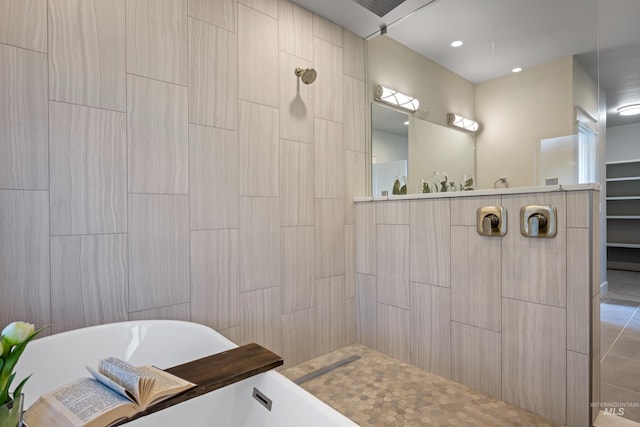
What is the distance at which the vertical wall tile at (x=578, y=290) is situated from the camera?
1.50 metres

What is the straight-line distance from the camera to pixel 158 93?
64.9 inches

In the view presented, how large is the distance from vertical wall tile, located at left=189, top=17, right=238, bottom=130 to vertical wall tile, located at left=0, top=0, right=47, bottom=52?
2.01 feet

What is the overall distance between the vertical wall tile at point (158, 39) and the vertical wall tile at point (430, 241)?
162 centimetres

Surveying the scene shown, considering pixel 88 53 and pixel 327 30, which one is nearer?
pixel 88 53

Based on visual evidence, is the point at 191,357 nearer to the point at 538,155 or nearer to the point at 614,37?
the point at 538,155

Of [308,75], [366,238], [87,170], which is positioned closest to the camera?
[87,170]

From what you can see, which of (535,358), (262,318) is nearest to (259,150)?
(262,318)

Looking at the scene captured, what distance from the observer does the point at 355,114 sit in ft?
8.69

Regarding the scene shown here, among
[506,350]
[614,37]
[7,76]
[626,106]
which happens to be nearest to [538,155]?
[506,350]

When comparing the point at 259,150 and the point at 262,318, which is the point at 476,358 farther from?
the point at 259,150

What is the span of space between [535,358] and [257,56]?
7.63 ft

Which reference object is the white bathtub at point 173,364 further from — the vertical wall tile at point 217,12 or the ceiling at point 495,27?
the ceiling at point 495,27

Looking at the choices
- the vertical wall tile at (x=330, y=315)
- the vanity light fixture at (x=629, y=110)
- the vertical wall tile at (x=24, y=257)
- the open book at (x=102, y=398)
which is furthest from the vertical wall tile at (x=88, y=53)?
the vanity light fixture at (x=629, y=110)

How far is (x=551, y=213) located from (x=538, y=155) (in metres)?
0.93
